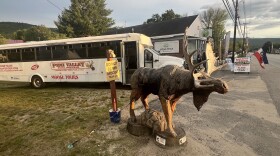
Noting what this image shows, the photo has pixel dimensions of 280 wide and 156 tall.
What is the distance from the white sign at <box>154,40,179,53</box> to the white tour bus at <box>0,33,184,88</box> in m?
15.0

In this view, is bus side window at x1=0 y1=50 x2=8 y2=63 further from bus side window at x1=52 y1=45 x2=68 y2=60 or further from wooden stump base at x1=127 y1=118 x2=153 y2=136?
wooden stump base at x1=127 y1=118 x2=153 y2=136

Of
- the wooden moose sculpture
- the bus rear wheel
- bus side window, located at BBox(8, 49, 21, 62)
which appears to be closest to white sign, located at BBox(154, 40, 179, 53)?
the bus rear wheel

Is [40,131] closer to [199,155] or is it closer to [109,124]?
[109,124]

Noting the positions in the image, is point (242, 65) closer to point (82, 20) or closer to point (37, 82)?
point (37, 82)

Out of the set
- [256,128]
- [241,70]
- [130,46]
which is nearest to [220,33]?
[241,70]

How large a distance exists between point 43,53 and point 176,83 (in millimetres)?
11799

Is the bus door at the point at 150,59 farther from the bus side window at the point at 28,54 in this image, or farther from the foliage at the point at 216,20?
the foliage at the point at 216,20

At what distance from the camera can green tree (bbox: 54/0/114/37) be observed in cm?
4794

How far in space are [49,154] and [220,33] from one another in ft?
213

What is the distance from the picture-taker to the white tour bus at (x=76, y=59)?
12617mm

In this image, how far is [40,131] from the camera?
6543 mm

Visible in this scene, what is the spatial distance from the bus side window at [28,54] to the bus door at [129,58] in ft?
21.3

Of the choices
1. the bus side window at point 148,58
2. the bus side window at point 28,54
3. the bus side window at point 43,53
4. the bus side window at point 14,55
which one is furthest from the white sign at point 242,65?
the bus side window at point 14,55

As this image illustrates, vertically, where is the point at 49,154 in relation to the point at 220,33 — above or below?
below
